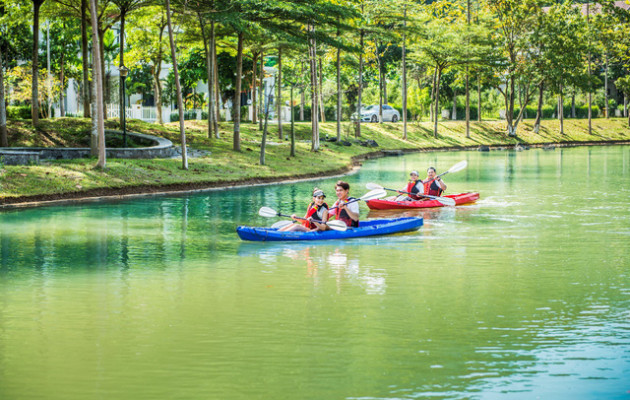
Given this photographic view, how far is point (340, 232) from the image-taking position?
18.8 meters

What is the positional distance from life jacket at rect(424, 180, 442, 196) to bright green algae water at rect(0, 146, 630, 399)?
10.0 ft

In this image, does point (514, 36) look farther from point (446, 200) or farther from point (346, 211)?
point (346, 211)

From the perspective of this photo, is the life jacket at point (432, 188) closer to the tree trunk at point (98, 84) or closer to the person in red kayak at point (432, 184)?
the person in red kayak at point (432, 184)

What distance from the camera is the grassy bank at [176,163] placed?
90.6 ft

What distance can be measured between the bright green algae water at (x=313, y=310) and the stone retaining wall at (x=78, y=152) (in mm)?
6390

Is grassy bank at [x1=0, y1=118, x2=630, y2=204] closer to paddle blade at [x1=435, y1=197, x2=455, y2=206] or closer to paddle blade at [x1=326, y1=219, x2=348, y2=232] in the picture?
paddle blade at [x1=435, y1=197, x2=455, y2=206]

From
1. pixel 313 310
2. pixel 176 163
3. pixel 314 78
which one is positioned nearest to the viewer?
pixel 313 310

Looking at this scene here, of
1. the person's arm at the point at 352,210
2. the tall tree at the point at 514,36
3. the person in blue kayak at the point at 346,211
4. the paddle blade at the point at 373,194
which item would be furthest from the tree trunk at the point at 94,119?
the tall tree at the point at 514,36

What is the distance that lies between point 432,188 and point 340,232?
8.23m

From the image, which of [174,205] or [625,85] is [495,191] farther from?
[625,85]

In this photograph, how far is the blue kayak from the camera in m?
18.4

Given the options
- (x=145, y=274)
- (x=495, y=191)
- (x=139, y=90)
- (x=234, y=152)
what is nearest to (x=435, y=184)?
(x=495, y=191)

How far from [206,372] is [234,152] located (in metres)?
31.4

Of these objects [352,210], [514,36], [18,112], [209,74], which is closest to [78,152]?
[209,74]
